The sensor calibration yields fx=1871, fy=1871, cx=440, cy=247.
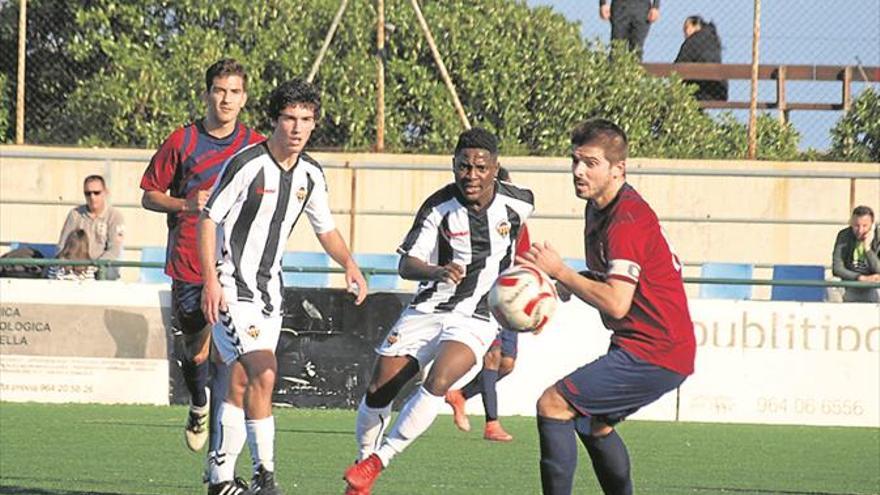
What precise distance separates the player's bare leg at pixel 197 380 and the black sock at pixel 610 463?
125 inches

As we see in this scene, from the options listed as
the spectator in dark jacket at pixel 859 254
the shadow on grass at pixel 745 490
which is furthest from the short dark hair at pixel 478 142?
the spectator in dark jacket at pixel 859 254

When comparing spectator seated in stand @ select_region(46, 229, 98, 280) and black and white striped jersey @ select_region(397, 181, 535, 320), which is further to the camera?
spectator seated in stand @ select_region(46, 229, 98, 280)

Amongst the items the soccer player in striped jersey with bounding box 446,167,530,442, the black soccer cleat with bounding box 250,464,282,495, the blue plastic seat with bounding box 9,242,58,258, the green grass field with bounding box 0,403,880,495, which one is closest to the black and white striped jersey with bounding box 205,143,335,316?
the black soccer cleat with bounding box 250,464,282,495

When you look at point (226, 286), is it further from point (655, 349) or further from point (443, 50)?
point (443, 50)

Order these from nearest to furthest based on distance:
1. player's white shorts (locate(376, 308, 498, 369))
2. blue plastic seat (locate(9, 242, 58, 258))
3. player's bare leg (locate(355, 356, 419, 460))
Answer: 1. player's bare leg (locate(355, 356, 419, 460))
2. player's white shorts (locate(376, 308, 498, 369))
3. blue plastic seat (locate(9, 242, 58, 258))

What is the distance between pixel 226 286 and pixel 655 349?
229 cm

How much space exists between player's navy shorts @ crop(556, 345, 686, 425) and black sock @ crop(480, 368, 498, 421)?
6.02 m

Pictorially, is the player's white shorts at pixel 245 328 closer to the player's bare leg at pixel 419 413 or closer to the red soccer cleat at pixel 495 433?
the player's bare leg at pixel 419 413

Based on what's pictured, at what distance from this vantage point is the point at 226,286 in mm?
9117

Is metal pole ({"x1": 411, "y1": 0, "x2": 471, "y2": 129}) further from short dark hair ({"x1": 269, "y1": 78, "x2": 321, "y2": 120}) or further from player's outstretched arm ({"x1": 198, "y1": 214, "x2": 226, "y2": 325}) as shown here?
player's outstretched arm ({"x1": 198, "y1": 214, "x2": 226, "y2": 325})

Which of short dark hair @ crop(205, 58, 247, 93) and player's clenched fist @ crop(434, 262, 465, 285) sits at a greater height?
short dark hair @ crop(205, 58, 247, 93)

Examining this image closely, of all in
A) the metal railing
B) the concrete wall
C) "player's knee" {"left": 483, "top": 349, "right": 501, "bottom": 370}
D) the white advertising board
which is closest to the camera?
"player's knee" {"left": 483, "top": 349, "right": 501, "bottom": 370}

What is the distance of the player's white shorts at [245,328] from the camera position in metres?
9.07

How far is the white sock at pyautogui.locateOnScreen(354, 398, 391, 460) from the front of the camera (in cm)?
997
